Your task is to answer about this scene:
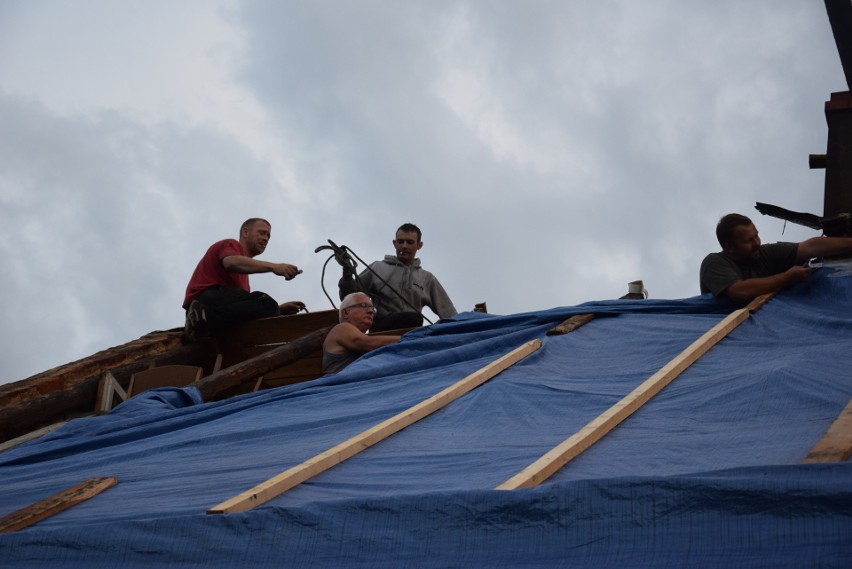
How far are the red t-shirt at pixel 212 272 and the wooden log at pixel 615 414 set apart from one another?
11.8ft

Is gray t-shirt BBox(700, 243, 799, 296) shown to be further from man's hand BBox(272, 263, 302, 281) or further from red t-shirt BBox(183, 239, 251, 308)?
red t-shirt BBox(183, 239, 251, 308)

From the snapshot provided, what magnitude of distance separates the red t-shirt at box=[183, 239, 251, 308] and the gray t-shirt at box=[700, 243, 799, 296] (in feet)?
10.6

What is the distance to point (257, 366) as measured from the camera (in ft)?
22.3

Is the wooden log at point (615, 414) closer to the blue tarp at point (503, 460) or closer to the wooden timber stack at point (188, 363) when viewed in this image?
the blue tarp at point (503, 460)

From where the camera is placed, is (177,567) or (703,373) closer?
(177,567)

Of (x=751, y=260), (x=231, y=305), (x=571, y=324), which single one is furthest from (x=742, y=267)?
(x=231, y=305)

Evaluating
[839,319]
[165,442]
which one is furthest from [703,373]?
[165,442]

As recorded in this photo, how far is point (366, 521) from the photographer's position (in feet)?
9.73

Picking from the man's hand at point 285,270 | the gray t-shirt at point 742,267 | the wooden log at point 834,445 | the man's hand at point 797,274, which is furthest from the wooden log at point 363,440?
the man's hand at point 285,270

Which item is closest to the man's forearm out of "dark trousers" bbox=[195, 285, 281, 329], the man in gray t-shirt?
the man in gray t-shirt

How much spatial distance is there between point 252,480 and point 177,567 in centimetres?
73

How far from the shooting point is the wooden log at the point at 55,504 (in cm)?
367

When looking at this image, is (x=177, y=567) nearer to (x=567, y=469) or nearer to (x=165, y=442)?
(x=567, y=469)

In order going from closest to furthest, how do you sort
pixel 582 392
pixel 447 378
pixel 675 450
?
pixel 675 450 < pixel 582 392 < pixel 447 378
